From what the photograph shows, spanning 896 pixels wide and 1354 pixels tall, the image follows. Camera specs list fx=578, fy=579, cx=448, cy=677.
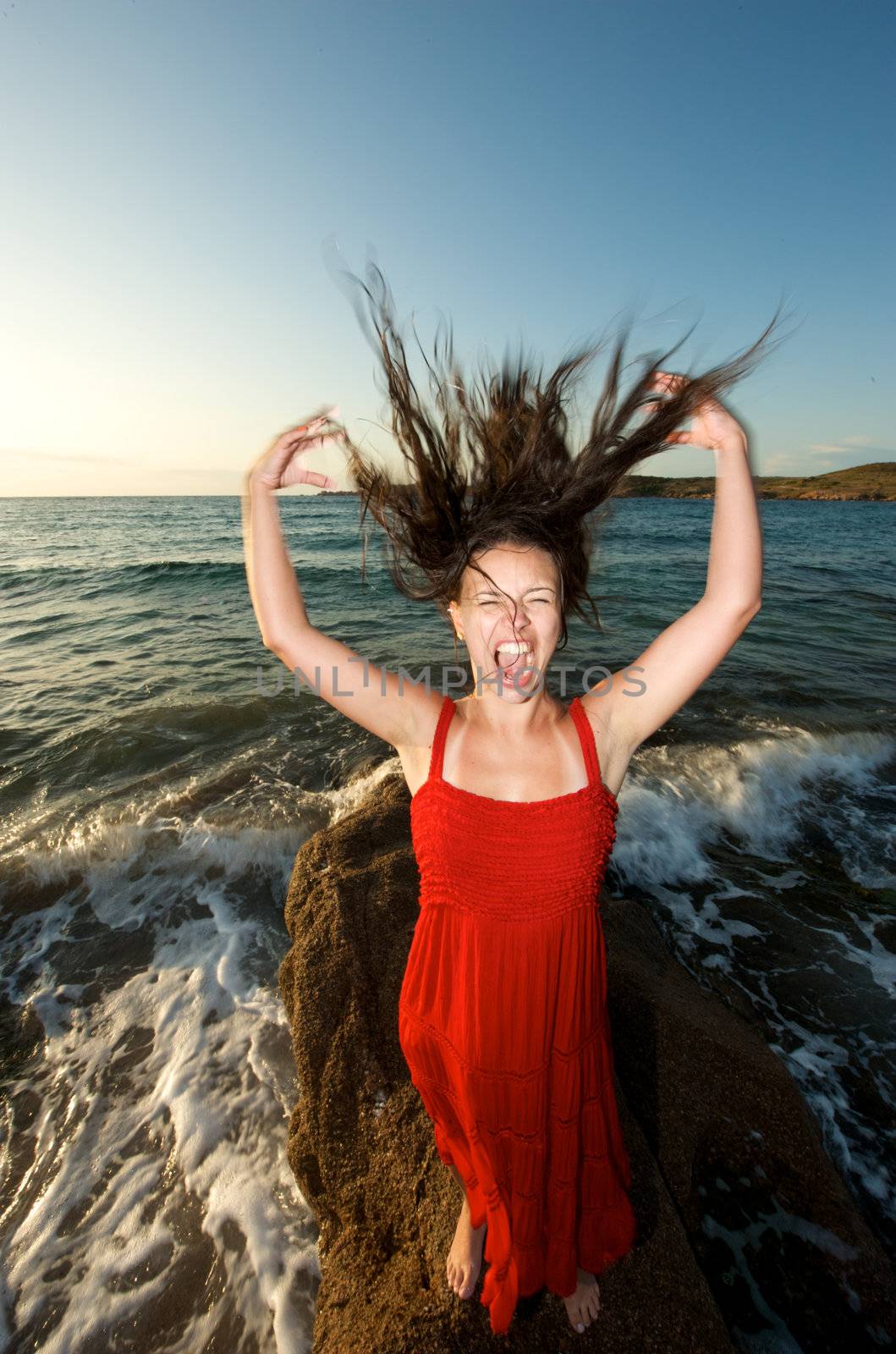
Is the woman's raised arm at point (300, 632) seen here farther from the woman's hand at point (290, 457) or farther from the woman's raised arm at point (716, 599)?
the woman's raised arm at point (716, 599)

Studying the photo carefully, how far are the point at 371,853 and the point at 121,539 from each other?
3127 centimetres

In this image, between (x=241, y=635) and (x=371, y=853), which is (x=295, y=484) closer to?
(x=371, y=853)

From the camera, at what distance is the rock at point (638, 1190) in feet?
6.02

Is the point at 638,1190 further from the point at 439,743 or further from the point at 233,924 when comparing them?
the point at 233,924

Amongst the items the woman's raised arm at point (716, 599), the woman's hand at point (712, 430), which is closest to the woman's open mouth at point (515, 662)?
the woman's raised arm at point (716, 599)

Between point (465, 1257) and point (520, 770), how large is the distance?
165cm

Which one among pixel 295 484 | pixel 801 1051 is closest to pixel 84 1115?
pixel 295 484

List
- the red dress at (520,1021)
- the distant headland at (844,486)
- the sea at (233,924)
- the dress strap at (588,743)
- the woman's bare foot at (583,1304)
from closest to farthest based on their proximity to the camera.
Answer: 1. the red dress at (520,1021)
2. the dress strap at (588,743)
3. the woman's bare foot at (583,1304)
4. the sea at (233,924)
5. the distant headland at (844,486)

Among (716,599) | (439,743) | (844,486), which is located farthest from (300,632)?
(844,486)

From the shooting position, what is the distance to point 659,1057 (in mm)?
2703

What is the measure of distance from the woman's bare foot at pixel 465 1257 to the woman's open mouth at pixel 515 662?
171 centimetres

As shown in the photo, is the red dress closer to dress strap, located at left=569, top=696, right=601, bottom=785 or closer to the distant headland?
dress strap, located at left=569, top=696, right=601, bottom=785

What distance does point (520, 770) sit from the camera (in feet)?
5.31

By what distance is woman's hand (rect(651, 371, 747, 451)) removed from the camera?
161cm
